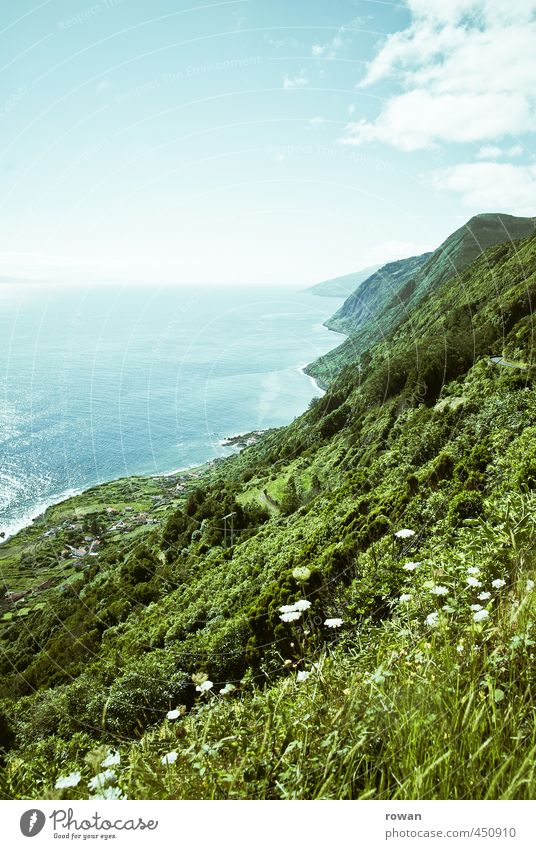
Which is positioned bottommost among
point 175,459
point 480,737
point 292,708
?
point 175,459

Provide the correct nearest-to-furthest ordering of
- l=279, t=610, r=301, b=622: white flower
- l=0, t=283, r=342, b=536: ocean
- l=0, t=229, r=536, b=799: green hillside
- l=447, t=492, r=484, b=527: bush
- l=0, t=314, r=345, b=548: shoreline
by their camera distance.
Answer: l=0, t=229, r=536, b=799: green hillside
l=279, t=610, r=301, b=622: white flower
l=447, t=492, r=484, b=527: bush
l=0, t=314, r=345, b=548: shoreline
l=0, t=283, r=342, b=536: ocean

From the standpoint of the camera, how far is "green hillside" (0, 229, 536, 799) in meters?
1.93

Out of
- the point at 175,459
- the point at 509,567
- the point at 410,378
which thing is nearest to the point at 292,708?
the point at 509,567

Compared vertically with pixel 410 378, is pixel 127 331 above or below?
above

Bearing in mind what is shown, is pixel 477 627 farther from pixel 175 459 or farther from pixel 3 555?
pixel 175 459

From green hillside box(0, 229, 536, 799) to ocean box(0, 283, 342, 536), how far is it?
4890 cm

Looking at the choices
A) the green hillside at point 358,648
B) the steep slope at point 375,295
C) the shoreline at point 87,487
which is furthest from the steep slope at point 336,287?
the green hillside at point 358,648

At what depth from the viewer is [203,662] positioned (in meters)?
9.39

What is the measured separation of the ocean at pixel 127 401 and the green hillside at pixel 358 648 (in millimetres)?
48896

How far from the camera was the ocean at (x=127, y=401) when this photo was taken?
75.6 metres

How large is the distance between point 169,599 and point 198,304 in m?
151

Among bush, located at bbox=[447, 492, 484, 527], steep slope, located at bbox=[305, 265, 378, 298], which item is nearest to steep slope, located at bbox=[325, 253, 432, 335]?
steep slope, located at bbox=[305, 265, 378, 298]

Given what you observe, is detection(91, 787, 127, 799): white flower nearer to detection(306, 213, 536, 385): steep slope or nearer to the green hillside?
the green hillside

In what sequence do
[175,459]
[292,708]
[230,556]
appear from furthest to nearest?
[175,459]
[230,556]
[292,708]
